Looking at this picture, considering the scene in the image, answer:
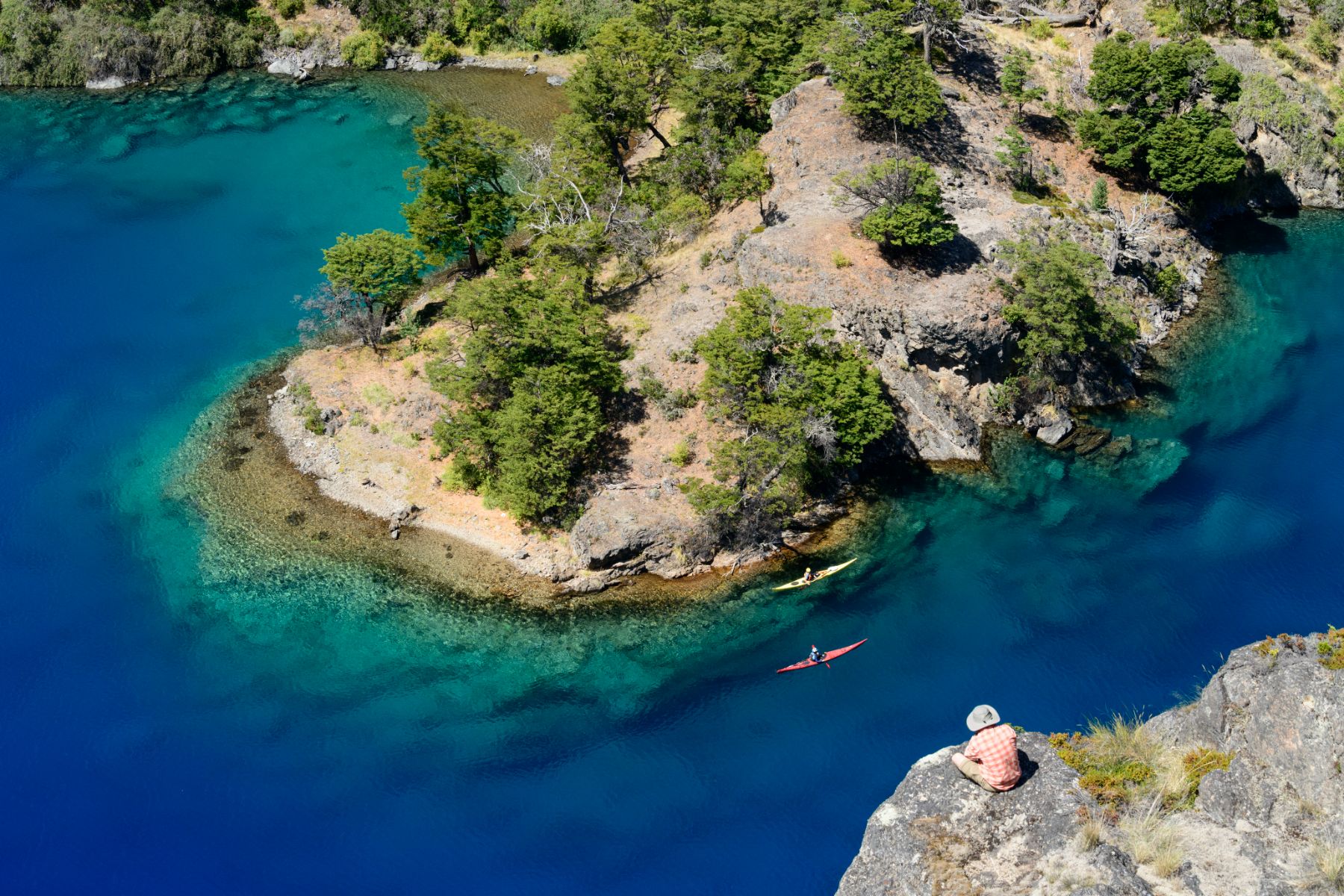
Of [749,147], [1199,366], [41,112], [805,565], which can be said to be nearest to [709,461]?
[805,565]

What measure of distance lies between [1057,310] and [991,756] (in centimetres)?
3746

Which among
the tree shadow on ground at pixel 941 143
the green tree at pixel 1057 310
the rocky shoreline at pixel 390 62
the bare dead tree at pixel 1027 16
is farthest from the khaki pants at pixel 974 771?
the rocky shoreline at pixel 390 62

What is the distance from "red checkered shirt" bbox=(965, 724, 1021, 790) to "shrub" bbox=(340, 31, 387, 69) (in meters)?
98.4

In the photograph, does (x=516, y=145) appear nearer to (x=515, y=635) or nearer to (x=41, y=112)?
(x=515, y=635)

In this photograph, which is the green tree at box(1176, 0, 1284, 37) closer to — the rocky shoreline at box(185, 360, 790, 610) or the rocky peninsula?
the rocky peninsula

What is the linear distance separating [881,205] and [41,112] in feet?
280

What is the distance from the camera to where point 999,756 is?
27.6 m

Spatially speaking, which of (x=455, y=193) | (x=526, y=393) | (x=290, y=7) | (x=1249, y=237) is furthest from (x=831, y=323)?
(x=290, y=7)

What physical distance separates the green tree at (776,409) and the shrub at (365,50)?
6672 cm

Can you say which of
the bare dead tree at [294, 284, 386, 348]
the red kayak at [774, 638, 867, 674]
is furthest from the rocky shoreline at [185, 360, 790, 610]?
the red kayak at [774, 638, 867, 674]

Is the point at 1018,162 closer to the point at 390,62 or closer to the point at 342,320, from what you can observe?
the point at 342,320

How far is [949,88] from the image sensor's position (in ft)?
245

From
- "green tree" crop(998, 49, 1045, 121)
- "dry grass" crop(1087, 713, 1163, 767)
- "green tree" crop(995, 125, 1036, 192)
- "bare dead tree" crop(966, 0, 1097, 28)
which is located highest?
"bare dead tree" crop(966, 0, 1097, 28)

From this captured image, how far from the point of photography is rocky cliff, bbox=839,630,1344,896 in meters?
24.4
